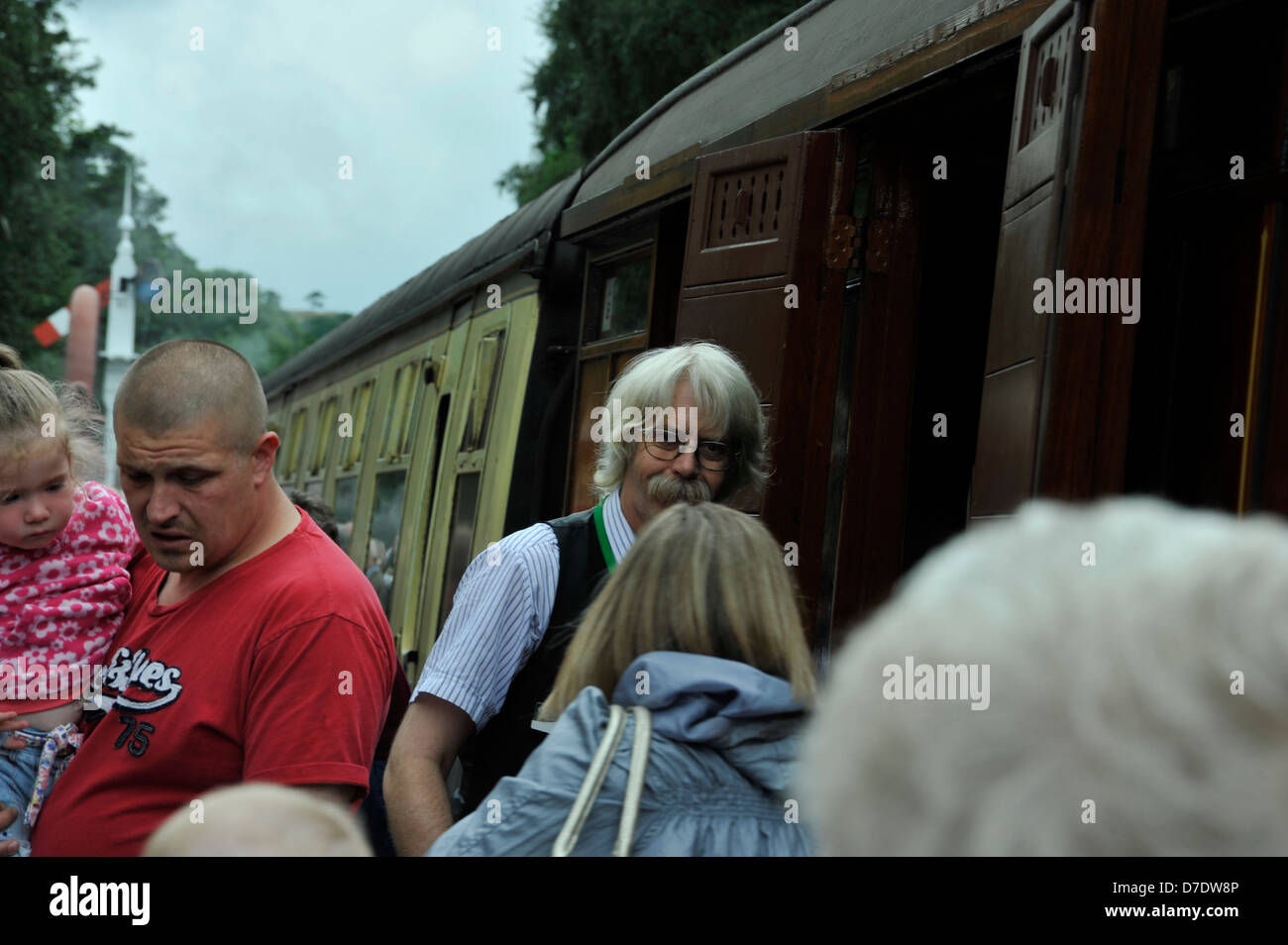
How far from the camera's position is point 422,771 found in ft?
8.73

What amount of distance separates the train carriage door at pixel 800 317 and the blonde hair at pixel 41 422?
168 cm

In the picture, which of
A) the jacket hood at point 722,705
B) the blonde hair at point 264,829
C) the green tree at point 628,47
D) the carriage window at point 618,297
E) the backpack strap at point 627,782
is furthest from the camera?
the green tree at point 628,47

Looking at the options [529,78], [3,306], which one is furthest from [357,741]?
[3,306]

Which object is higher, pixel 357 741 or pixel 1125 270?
pixel 1125 270

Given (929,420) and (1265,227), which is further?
(929,420)

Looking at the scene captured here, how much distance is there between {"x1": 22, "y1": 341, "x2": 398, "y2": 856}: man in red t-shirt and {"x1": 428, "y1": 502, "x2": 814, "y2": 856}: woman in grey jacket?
1.80 ft

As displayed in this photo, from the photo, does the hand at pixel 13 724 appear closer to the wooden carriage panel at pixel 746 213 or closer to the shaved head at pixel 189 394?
the shaved head at pixel 189 394

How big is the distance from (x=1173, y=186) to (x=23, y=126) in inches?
957

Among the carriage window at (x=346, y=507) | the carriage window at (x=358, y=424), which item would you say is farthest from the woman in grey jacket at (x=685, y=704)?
the carriage window at (x=358, y=424)

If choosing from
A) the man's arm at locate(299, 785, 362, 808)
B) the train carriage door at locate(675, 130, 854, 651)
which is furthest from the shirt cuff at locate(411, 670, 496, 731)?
the train carriage door at locate(675, 130, 854, 651)

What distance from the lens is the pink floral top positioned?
301 cm

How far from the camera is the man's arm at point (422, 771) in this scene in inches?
103

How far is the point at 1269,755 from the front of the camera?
958 mm
